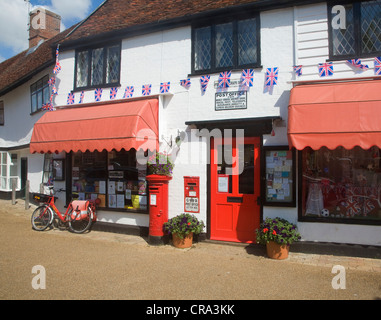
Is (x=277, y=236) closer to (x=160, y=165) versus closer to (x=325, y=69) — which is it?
(x=160, y=165)

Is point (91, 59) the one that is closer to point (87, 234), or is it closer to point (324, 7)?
point (87, 234)

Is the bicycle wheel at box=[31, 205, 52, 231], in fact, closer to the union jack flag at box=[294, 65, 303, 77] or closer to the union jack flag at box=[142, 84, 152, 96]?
the union jack flag at box=[142, 84, 152, 96]

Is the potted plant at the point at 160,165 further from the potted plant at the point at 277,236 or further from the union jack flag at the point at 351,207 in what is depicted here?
the union jack flag at the point at 351,207

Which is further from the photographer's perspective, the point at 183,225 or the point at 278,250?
→ the point at 183,225

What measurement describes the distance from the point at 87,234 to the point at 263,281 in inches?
201

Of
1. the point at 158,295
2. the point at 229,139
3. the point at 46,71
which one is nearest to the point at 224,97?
the point at 229,139

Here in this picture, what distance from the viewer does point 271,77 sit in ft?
21.2

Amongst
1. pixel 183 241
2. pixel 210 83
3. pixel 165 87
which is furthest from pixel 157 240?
pixel 210 83

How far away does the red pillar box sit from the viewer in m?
6.93

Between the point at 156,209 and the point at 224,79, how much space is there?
3.39 m

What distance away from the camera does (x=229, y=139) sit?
685cm

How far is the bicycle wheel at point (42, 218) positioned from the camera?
830 cm

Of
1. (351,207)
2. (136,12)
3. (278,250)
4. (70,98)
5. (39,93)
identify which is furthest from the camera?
(39,93)

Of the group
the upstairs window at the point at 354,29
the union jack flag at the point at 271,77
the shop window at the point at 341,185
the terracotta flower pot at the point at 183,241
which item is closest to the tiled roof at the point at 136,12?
the union jack flag at the point at 271,77
